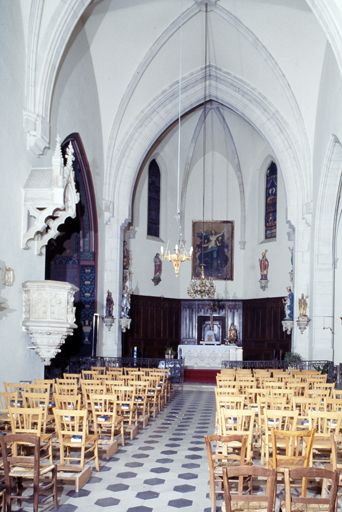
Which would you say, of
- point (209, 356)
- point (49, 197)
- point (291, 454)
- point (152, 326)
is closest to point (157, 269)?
point (152, 326)

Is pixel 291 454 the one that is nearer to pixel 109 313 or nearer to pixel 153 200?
pixel 109 313

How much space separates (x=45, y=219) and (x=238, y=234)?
16.8 meters

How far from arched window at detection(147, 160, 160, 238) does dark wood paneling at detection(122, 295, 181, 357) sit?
361 centimetres

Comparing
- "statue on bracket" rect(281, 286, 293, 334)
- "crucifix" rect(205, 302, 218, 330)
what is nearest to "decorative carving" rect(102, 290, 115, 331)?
"crucifix" rect(205, 302, 218, 330)

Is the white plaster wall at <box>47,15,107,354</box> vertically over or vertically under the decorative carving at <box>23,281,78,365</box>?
over

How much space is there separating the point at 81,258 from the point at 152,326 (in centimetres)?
688

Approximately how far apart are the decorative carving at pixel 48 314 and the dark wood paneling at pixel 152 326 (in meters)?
10.8

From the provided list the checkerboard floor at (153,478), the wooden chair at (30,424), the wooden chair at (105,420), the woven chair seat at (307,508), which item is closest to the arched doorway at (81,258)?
the checkerboard floor at (153,478)

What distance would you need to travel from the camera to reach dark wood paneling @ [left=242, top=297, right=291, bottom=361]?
2338 cm

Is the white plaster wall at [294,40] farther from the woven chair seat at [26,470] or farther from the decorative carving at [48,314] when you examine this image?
the woven chair seat at [26,470]

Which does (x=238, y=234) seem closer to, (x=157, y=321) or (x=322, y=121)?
(x=157, y=321)

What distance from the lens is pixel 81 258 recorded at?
19.3 meters

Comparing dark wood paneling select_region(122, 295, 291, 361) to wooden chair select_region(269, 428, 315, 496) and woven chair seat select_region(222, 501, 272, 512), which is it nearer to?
wooden chair select_region(269, 428, 315, 496)

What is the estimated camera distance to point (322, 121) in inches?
710
